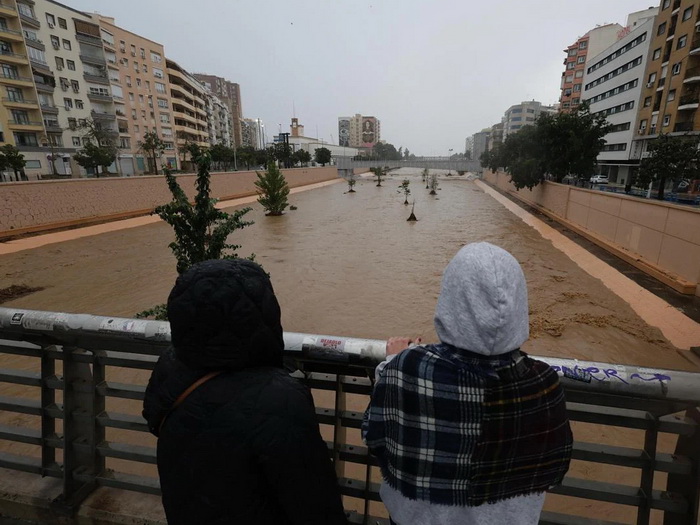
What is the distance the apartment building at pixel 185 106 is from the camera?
5350cm

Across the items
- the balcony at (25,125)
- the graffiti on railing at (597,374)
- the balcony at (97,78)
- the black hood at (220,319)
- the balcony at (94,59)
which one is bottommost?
the graffiti on railing at (597,374)

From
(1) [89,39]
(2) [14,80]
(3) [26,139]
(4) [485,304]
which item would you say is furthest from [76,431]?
(1) [89,39]

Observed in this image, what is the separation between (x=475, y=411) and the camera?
906 mm

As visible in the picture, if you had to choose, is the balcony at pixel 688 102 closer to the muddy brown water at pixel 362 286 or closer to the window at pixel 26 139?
the muddy brown water at pixel 362 286

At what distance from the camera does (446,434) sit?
0.94m

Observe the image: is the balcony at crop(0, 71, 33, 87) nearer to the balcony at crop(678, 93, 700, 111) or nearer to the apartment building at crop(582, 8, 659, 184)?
the apartment building at crop(582, 8, 659, 184)

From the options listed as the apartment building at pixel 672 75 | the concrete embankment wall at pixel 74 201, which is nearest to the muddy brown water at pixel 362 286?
the concrete embankment wall at pixel 74 201

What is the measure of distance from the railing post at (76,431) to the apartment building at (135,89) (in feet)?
165

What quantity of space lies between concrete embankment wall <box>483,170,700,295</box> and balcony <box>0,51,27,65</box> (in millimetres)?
44445

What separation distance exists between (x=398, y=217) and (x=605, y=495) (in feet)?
65.8

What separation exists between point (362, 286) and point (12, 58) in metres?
42.3

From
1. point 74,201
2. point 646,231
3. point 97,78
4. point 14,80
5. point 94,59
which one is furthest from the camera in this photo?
point 97,78

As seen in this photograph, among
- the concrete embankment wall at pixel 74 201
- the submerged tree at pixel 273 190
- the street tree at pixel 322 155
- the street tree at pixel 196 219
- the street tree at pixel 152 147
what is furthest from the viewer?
the street tree at pixel 322 155

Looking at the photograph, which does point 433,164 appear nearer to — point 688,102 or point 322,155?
point 322,155
